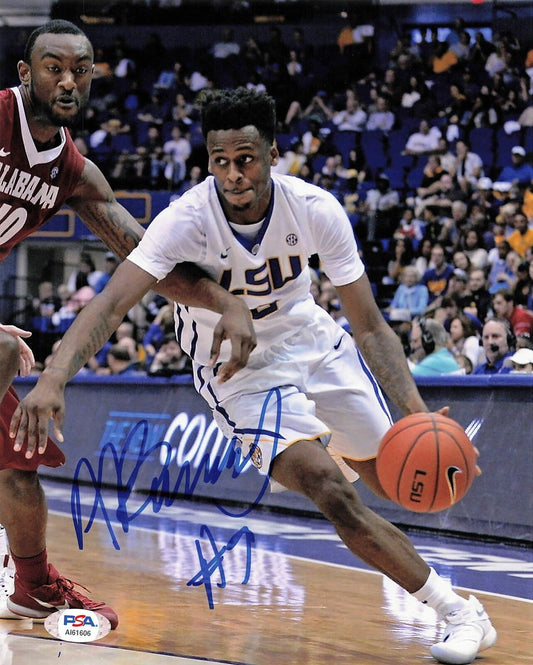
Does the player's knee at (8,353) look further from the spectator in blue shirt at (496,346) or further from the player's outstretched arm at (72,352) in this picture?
the spectator in blue shirt at (496,346)

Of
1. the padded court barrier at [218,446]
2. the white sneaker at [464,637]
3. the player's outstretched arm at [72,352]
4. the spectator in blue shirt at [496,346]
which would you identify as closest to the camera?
the player's outstretched arm at [72,352]

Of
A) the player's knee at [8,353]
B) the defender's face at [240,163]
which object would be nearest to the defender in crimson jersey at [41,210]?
the player's knee at [8,353]

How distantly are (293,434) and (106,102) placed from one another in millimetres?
17500

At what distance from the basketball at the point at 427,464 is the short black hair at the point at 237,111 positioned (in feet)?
4.28

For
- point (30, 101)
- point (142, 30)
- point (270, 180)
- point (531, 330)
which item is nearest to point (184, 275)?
point (270, 180)

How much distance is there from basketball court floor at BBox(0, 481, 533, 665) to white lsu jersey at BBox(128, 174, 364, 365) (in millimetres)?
1258

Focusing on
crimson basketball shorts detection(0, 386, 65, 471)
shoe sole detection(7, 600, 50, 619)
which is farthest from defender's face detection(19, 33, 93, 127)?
shoe sole detection(7, 600, 50, 619)

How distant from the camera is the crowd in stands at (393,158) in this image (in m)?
11.5

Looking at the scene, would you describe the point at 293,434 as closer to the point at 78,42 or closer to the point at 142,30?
the point at 78,42

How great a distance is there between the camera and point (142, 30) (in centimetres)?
2248

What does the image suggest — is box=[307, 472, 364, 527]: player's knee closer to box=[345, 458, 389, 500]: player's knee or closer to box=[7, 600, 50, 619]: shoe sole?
box=[345, 458, 389, 500]: player's knee

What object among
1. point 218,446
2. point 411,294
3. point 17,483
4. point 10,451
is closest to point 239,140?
point 10,451

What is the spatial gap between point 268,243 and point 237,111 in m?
0.57

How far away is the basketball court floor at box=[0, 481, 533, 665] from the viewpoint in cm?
435
